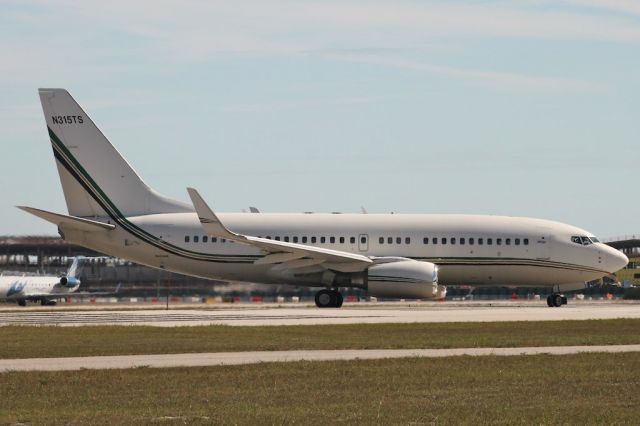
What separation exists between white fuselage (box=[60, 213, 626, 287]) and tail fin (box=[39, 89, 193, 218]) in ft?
2.96

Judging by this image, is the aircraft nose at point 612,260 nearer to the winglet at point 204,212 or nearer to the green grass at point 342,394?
the winglet at point 204,212

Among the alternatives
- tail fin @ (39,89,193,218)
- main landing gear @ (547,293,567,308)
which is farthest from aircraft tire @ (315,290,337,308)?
main landing gear @ (547,293,567,308)

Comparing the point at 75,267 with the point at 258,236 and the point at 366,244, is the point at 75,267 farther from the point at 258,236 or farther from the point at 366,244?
the point at 366,244

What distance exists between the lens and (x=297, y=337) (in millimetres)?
30797

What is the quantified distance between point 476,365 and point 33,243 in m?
85.6

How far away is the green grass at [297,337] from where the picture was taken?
27.0 metres

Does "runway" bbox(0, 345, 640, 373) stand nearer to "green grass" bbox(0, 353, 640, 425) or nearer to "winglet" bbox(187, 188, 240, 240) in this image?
"green grass" bbox(0, 353, 640, 425)

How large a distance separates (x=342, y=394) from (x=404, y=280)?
105 ft

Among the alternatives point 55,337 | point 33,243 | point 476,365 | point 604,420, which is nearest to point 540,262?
point 55,337

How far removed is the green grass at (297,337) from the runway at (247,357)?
1.10 metres

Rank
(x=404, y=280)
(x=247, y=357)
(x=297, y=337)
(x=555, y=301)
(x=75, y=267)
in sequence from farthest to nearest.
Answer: (x=75, y=267)
(x=555, y=301)
(x=404, y=280)
(x=297, y=337)
(x=247, y=357)

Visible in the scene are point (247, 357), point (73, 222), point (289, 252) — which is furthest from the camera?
point (73, 222)

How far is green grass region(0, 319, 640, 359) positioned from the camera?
2698 cm

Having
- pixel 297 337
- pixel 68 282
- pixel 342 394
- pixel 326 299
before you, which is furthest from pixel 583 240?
pixel 68 282
